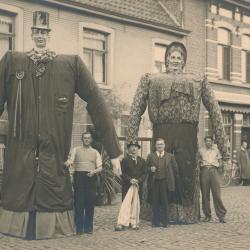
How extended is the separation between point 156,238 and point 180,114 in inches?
93.9

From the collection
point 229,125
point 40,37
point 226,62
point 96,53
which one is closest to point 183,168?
point 40,37

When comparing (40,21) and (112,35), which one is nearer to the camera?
(40,21)

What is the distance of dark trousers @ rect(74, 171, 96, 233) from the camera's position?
8.18 m

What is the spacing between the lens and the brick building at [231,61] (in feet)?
73.0

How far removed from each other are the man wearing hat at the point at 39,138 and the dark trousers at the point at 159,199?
2127 millimetres

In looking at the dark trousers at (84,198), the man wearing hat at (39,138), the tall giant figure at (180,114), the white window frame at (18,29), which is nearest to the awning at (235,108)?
the white window frame at (18,29)

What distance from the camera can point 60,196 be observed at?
7258 millimetres

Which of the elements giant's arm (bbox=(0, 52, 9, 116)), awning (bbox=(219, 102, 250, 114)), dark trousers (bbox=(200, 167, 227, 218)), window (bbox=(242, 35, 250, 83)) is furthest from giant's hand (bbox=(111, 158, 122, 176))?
window (bbox=(242, 35, 250, 83))

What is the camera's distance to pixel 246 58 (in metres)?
24.4

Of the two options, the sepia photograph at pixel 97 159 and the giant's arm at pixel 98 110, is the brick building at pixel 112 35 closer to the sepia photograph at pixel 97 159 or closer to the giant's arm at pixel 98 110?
the sepia photograph at pixel 97 159

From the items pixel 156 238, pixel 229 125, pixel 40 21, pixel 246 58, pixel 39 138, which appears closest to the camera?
pixel 39 138

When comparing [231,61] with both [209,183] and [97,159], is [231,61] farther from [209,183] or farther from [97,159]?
[97,159]

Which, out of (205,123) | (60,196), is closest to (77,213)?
(60,196)

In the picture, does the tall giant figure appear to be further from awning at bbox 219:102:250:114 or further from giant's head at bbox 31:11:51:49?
awning at bbox 219:102:250:114
